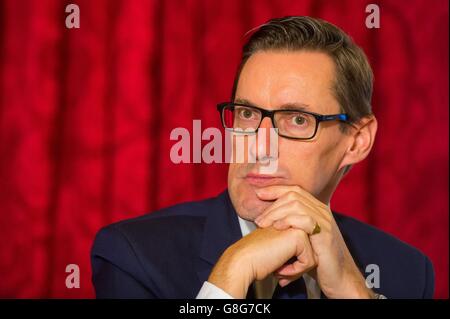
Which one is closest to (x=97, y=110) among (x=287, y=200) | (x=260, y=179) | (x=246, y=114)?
(x=246, y=114)

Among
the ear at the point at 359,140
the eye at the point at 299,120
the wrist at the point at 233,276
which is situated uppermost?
the eye at the point at 299,120

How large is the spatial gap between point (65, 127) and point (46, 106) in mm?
102

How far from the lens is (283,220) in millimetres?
1293

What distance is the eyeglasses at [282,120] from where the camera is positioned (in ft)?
4.77

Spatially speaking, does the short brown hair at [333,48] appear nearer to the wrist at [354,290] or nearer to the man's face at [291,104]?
the man's face at [291,104]

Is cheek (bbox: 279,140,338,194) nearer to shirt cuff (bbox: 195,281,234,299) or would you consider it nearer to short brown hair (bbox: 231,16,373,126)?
short brown hair (bbox: 231,16,373,126)

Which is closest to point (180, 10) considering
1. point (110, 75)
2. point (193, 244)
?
point (110, 75)

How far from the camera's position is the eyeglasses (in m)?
1.46

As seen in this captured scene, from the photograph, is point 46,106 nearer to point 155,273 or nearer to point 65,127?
point 65,127

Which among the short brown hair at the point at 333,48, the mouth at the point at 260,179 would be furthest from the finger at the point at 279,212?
the short brown hair at the point at 333,48

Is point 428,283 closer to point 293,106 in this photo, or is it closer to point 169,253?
point 293,106

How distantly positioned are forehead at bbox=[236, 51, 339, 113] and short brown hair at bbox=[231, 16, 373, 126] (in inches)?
0.8

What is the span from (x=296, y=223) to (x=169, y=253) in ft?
0.94

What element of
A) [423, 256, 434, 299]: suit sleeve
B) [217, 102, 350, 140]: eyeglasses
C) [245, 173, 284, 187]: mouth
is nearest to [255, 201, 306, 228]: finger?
[245, 173, 284, 187]: mouth
